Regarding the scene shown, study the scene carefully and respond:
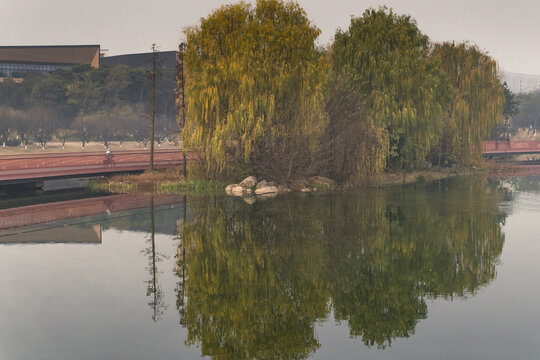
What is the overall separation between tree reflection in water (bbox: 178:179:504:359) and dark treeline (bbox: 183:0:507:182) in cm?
641

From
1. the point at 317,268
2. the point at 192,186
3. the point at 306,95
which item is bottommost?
the point at 317,268

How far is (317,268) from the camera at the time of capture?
15.8 meters

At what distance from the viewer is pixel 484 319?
12109 mm

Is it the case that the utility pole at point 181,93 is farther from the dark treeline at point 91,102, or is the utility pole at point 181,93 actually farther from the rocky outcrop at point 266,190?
the dark treeline at point 91,102

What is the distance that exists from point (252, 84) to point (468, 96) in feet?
72.8

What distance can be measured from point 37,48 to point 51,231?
326 ft

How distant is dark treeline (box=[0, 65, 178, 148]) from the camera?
8044 centimetres

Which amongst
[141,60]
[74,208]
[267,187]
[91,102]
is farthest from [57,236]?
[141,60]

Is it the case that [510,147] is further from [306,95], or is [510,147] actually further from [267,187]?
[267,187]

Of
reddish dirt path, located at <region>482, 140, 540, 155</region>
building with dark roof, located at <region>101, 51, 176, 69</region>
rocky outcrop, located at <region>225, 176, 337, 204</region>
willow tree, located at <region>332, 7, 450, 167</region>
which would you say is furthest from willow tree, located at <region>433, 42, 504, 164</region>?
building with dark roof, located at <region>101, 51, 176, 69</region>

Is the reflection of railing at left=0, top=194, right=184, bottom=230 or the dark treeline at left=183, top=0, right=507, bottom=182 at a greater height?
the dark treeline at left=183, top=0, right=507, bottom=182

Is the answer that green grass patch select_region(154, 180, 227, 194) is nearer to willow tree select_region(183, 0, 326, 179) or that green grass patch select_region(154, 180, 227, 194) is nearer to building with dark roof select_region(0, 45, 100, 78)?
willow tree select_region(183, 0, 326, 179)

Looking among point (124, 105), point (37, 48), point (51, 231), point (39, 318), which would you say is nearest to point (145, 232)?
point (51, 231)

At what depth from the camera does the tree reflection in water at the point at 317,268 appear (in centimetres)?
1134
